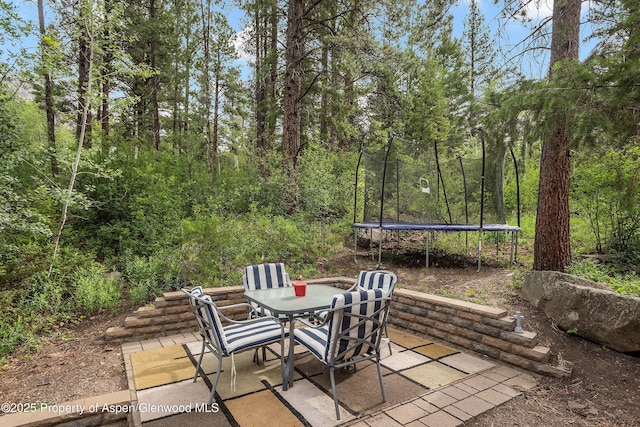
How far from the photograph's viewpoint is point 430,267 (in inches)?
233

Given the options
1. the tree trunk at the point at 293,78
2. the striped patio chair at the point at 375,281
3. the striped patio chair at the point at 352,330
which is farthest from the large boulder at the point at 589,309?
the tree trunk at the point at 293,78

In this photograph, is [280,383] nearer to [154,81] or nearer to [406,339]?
[406,339]

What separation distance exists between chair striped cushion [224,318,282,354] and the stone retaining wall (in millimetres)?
1336

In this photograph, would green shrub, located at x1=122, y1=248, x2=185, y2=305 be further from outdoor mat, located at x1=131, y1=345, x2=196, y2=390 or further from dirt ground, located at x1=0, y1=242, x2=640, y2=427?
outdoor mat, located at x1=131, y1=345, x2=196, y2=390

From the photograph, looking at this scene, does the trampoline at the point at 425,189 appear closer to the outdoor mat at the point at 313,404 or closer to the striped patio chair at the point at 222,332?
the striped patio chair at the point at 222,332

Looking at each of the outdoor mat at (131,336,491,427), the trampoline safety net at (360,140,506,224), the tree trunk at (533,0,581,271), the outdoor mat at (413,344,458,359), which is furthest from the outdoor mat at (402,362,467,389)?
the trampoline safety net at (360,140,506,224)

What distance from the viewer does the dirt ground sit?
2322mm

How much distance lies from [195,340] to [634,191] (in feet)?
16.8

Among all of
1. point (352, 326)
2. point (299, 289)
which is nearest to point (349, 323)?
point (352, 326)

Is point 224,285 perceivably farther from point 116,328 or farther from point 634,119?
point 634,119

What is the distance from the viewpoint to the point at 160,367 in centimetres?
295

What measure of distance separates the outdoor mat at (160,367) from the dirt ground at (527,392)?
130 mm

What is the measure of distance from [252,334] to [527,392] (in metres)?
2.13

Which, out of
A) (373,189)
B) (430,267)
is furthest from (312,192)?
(430,267)
